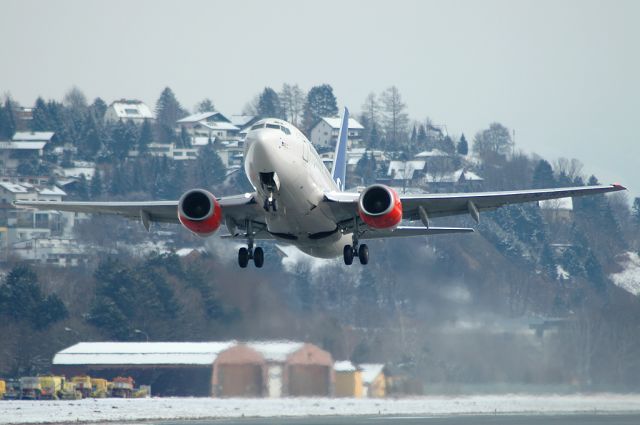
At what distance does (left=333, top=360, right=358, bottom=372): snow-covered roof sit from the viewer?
212ft

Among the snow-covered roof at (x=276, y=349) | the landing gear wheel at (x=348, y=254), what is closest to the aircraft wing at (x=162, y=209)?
the landing gear wheel at (x=348, y=254)

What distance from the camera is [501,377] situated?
66.1m

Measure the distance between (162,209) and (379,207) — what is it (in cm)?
827

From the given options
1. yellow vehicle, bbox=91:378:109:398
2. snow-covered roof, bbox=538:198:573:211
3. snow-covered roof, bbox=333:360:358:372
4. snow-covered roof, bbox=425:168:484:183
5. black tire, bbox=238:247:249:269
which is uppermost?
snow-covered roof, bbox=425:168:484:183

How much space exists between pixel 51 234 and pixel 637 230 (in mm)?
57431

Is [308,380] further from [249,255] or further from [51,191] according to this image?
[51,191]

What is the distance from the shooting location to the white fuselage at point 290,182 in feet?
148

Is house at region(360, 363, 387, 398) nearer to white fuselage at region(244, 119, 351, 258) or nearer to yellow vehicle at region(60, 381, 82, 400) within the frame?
yellow vehicle at region(60, 381, 82, 400)

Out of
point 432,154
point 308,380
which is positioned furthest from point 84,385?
point 432,154

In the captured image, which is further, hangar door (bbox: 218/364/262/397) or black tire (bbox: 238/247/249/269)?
hangar door (bbox: 218/364/262/397)

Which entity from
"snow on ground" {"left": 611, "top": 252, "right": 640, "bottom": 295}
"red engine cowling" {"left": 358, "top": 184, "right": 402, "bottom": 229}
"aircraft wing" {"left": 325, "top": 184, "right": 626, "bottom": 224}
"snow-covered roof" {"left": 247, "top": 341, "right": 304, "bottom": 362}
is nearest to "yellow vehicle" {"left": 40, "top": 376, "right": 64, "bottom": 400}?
"snow-covered roof" {"left": 247, "top": 341, "right": 304, "bottom": 362}

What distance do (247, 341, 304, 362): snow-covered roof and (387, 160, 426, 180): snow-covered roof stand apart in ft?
356

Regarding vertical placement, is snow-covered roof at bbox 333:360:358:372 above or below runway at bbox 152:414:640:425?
above

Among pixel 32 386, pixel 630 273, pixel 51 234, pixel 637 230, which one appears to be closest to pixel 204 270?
pixel 32 386
